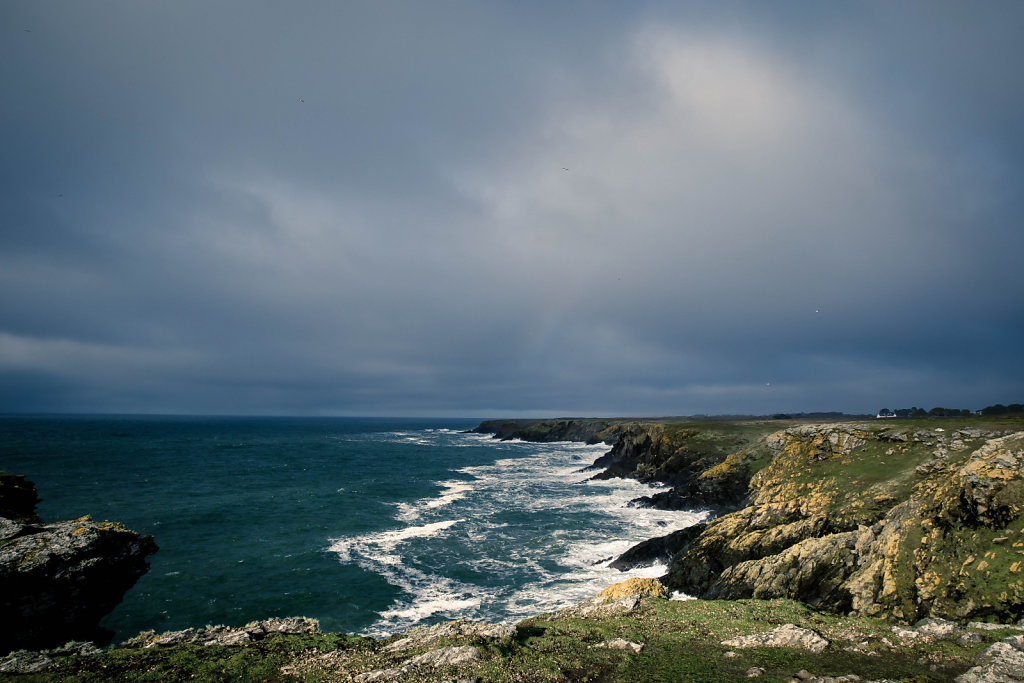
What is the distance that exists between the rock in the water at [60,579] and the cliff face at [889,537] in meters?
26.6

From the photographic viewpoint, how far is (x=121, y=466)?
3083 inches

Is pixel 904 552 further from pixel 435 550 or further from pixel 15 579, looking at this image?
pixel 15 579

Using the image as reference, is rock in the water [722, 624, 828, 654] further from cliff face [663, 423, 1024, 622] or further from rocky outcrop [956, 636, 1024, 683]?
cliff face [663, 423, 1024, 622]

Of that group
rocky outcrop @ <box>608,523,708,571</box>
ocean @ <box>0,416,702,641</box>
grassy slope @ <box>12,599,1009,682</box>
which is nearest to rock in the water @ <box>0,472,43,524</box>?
ocean @ <box>0,416,702,641</box>

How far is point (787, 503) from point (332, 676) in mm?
26585

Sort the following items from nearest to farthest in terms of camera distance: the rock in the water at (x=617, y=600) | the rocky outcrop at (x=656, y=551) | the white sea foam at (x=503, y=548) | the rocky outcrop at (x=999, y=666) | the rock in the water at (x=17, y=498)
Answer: the rocky outcrop at (x=999, y=666) → the rock in the water at (x=617, y=600) → the rock in the water at (x=17, y=498) → the white sea foam at (x=503, y=548) → the rocky outcrop at (x=656, y=551)

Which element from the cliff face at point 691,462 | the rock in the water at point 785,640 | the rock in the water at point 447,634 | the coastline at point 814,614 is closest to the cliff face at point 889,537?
the coastline at point 814,614

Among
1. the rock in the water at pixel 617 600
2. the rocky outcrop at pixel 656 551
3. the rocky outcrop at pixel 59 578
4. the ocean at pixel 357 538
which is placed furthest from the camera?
the rocky outcrop at pixel 656 551

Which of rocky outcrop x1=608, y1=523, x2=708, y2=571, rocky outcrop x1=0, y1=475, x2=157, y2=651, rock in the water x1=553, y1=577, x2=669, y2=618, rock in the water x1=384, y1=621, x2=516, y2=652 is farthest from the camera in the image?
rocky outcrop x1=608, y1=523, x2=708, y2=571

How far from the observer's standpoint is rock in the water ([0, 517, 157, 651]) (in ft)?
49.1

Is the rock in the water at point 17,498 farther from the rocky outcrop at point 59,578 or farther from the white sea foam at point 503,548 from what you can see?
the white sea foam at point 503,548

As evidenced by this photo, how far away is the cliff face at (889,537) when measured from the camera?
13.5 meters

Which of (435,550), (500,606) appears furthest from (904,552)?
(435,550)

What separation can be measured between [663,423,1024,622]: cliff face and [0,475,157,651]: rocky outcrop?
26628 millimetres
